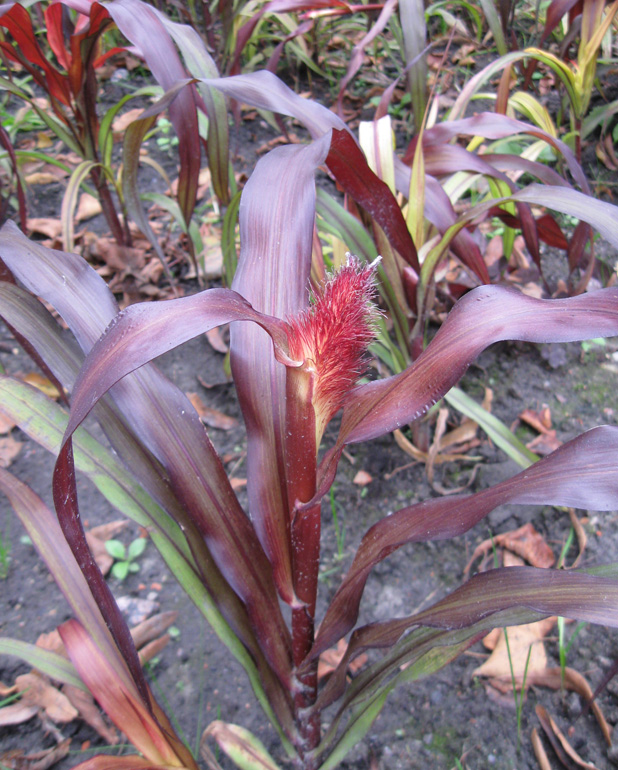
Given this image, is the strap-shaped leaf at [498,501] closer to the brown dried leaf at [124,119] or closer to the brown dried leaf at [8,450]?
the brown dried leaf at [8,450]

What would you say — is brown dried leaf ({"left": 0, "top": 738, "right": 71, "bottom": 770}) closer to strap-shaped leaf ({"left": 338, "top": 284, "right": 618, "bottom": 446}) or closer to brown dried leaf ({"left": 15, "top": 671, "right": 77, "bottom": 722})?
brown dried leaf ({"left": 15, "top": 671, "right": 77, "bottom": 722})

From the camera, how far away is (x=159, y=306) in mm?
532

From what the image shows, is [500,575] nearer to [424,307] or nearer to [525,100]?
[424,307]

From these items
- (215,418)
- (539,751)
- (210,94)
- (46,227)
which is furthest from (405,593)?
(46,227)

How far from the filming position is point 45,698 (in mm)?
1006

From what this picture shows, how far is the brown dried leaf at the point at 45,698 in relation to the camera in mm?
990

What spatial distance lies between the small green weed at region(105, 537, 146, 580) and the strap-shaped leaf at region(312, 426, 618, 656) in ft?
1.97

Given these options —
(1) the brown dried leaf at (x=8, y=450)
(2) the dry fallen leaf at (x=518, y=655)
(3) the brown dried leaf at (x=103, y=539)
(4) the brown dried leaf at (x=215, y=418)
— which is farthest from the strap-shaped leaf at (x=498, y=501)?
(1) the brown dried leaf at (x=8, y=450)

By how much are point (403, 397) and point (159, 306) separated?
1.01ft

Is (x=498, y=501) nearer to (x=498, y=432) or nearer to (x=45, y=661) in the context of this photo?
(x=498, y=432)

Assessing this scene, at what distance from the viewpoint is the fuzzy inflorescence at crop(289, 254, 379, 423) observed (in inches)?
23.0

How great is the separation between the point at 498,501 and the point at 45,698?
0.88 m

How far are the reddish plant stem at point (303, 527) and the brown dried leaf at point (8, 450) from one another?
0.99m

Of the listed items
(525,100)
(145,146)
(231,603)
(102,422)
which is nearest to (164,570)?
(231,603)
